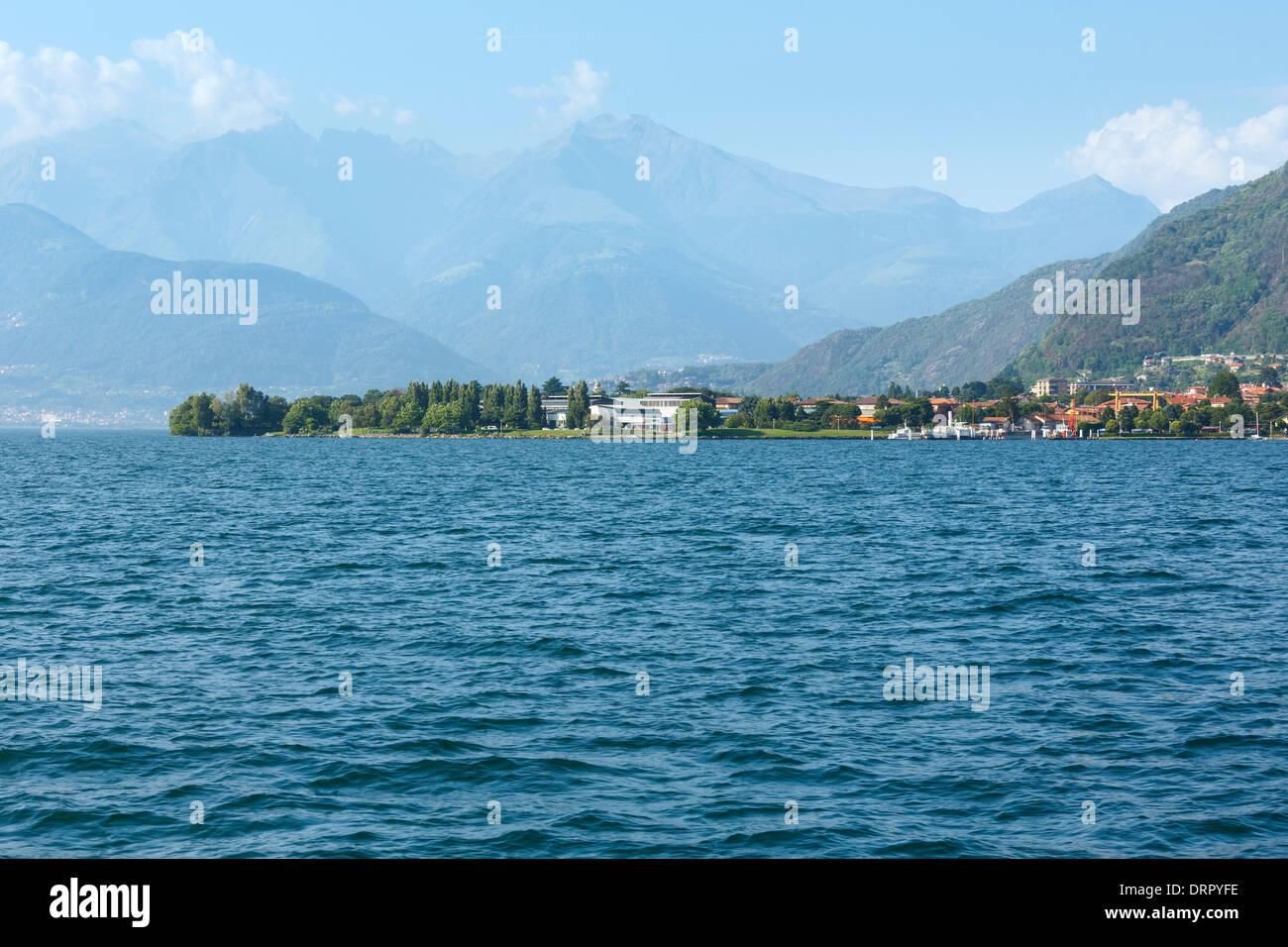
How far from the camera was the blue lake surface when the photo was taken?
22.9 meters

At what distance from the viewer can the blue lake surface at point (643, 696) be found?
2294 cm

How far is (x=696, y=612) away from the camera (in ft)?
157

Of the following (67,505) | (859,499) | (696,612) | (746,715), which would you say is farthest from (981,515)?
(67,505)

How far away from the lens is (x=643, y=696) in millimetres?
33094

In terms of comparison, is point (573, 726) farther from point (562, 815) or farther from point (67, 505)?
point (67, 505)
